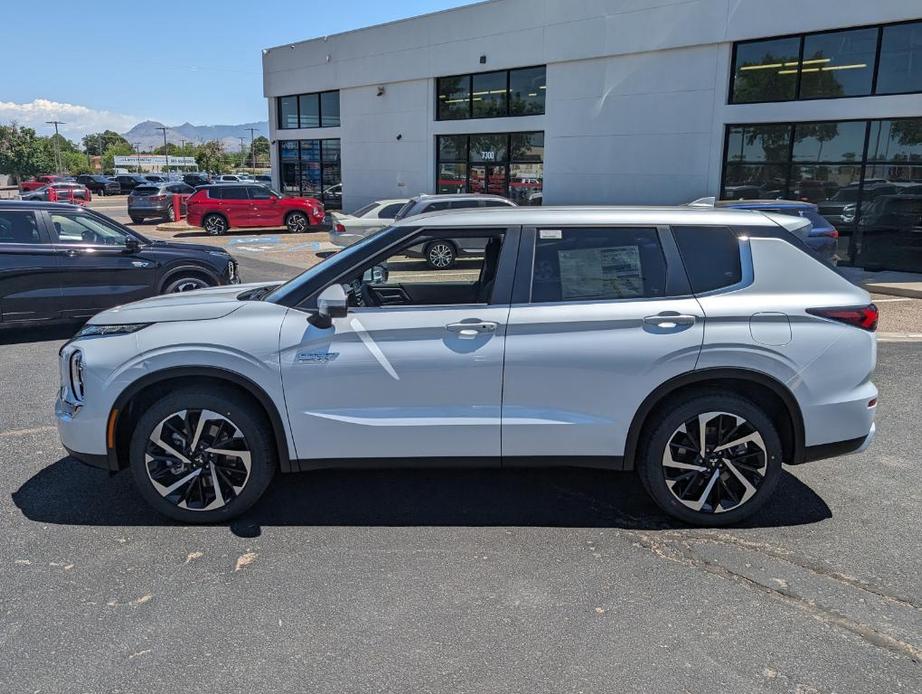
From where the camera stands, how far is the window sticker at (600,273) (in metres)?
3.97

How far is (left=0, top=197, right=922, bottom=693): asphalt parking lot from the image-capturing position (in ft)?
9.38

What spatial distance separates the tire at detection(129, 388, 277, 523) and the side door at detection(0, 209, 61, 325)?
556cm

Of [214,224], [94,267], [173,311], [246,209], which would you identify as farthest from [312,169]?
[173,311]

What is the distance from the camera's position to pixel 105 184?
57.8 m

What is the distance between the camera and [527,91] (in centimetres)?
2066

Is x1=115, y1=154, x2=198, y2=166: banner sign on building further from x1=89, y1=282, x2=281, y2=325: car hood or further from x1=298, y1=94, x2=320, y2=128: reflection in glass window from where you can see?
x1=89, y1=282, x2=281, y2=325: car hood

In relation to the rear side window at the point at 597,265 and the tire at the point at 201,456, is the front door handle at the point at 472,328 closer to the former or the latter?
the rear side window at the point at 597,265

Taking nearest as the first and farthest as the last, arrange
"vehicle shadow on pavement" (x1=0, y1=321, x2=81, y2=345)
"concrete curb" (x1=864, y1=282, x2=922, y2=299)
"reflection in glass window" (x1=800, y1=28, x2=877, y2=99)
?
"vehicle shadow on pavement" (x1=0, y1=321, x2=81, y2=345) → "concrete curb" (x1=864, y1=282, x2=922, y2=299) → "reflection in glass window" (x1=800, y1=28, x2=877, y2=99)

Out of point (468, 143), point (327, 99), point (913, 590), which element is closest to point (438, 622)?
point (913, 590)

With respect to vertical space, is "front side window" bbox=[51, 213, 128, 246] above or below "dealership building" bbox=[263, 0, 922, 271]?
below

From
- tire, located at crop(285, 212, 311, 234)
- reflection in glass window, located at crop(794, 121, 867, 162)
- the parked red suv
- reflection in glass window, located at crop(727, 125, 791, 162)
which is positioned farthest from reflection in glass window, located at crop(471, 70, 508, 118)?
reflection in glass window, located at crop(794, 121, 867, 162)

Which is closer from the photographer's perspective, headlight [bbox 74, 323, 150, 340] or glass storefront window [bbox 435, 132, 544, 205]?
headlight [bbox 74, 323, 150, 340]

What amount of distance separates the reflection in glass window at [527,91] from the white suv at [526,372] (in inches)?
681

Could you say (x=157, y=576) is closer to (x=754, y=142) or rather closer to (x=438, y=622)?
(x=438, y=622)
